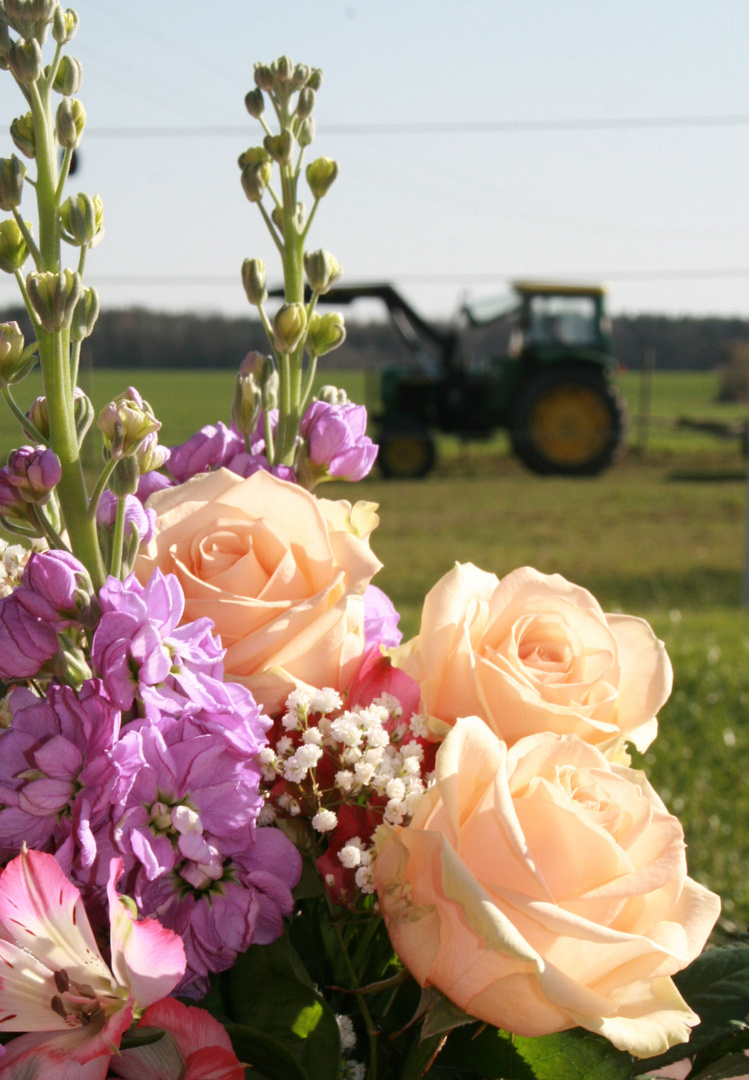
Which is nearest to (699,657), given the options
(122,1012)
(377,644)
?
Result: (377,644)

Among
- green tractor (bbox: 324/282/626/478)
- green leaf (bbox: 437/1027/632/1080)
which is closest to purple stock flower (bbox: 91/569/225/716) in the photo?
green leaf (bbox: 437/1027/632/1080)

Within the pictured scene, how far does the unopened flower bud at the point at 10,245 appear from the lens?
0.54 metres

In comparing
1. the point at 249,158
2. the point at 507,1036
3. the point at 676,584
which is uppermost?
the point at 249,158

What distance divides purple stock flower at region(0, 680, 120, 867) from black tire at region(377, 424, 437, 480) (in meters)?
11.3

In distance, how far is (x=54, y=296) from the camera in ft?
1.60

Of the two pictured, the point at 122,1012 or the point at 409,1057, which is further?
the point at 409,1057

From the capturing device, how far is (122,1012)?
420mm

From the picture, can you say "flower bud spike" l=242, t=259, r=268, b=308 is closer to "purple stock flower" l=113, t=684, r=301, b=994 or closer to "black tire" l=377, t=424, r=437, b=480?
"purple stock flower" l=113, t=684, r=301, b=994

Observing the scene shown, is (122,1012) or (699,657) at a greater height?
(122,1012)

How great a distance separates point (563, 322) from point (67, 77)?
39.2ft

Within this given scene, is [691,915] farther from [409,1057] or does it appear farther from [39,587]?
[39,587]

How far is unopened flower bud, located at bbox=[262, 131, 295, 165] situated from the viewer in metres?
0.65

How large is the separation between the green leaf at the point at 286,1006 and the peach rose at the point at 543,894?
49 millimetres

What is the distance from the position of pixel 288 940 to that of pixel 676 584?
7.28 metres
